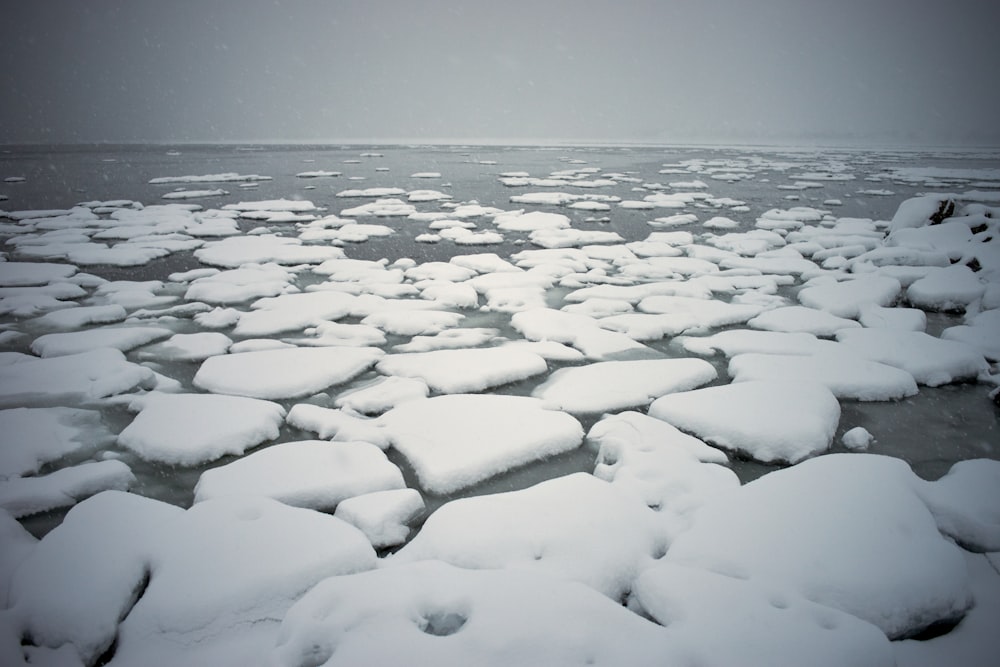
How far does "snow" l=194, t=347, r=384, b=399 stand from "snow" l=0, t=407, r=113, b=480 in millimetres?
398

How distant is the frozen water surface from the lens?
109 cm

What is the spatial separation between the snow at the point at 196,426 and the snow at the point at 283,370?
0.12 meters

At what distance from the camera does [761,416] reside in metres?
1.90

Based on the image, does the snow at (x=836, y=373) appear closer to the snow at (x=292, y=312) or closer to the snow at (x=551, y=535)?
the snow at (x=551, y=535)

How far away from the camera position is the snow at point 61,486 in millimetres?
1480

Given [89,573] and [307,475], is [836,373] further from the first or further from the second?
[89,573]

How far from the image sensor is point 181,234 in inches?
209

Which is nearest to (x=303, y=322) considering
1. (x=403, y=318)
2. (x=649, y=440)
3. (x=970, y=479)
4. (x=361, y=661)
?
(x=403, y=318)

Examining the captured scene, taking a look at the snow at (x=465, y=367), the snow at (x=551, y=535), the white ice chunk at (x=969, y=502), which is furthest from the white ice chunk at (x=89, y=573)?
the white ice chunk at (x=969, y=502)

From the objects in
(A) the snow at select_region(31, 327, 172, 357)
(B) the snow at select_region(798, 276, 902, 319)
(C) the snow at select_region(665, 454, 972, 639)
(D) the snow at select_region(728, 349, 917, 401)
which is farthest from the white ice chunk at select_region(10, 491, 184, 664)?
(B) the snow at select_region(798, 276, 902, 319)

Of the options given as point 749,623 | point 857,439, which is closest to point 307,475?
A: point 749,623

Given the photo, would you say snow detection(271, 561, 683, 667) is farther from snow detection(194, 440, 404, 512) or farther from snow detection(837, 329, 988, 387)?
snow detection(837, 329, 988, 387)

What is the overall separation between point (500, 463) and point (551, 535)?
39 centimetres

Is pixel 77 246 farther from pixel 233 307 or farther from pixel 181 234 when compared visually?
pixel 233 307
